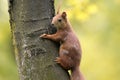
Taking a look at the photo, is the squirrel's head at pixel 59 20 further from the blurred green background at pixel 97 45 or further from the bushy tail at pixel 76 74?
the blurred green background at pixel 97 45

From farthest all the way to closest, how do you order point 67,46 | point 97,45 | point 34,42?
1. point 97,45
2. point 67,46
3. point 34,42

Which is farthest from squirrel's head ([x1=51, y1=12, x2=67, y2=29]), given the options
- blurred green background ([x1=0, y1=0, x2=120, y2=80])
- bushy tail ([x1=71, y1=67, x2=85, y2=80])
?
blurred green background ([x1=0, y1=0, x2=120, y2=80])

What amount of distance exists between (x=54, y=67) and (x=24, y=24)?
0.30m

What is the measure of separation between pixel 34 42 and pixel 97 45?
24.7 ft

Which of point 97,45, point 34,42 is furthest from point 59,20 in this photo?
point 97,45

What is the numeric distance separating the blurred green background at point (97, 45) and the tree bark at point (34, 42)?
5.63 m

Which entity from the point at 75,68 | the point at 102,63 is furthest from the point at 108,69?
the point at 75,68

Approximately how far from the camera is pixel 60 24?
3301 mm

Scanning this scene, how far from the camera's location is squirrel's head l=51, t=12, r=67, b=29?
314cm

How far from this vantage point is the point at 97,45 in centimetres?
1052

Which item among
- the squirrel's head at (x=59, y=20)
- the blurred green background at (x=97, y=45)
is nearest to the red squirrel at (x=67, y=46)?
the squirrel's head at (x=59, y=20)

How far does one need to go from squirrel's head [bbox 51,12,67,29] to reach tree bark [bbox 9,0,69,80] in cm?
6

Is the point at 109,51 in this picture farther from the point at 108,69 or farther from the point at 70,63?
the point at 70,63

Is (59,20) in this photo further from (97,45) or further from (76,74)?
(97,45)
